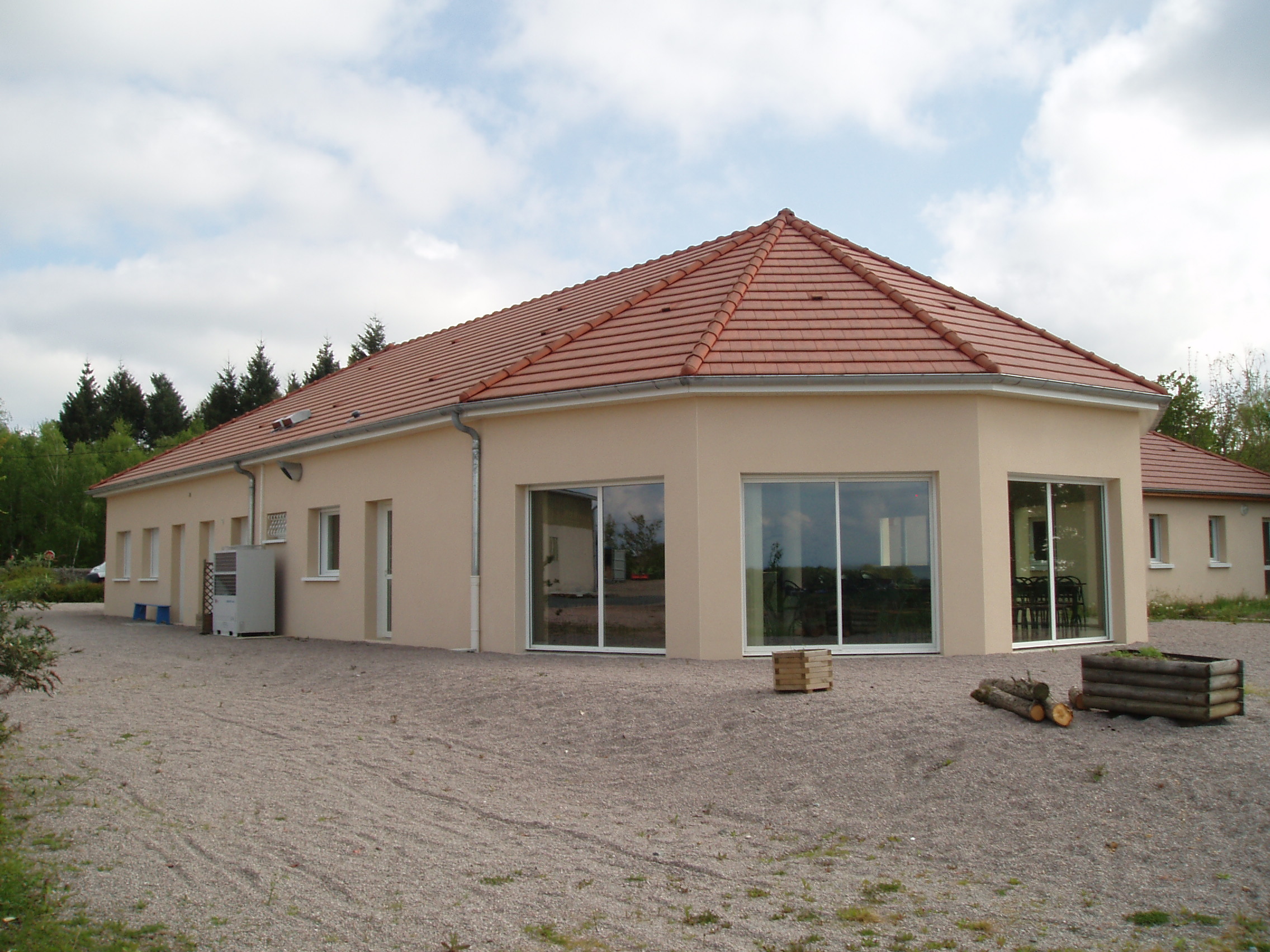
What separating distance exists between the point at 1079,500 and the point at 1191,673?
6.35 metres

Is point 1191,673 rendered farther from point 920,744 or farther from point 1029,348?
point 1029,348

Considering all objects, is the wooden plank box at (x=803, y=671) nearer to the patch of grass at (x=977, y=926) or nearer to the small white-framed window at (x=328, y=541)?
the patch of grass at (x=977, y=926)

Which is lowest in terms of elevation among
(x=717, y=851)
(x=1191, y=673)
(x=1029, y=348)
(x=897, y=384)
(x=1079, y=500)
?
(x=717, y=851)

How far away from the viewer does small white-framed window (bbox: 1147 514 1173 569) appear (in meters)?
23.1

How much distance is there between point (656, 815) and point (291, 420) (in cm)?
1565

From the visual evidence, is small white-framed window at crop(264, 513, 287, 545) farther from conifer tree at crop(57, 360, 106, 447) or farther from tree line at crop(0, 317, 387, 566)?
conifer tree at crop(57, 360, 106, 447)

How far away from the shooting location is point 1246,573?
24.3m

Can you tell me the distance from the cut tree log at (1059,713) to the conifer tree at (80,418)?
208ft

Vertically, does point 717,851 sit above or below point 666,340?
below

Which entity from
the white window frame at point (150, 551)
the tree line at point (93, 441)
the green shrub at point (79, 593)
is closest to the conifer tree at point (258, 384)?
the tree line at point (93, 441)

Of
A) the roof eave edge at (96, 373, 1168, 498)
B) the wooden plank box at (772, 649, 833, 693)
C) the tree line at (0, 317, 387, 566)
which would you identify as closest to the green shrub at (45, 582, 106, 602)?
the tree line at (0, 317, 387, 566)

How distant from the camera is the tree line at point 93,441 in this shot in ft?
160

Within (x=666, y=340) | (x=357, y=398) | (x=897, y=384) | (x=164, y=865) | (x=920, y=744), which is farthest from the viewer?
(x=357, y=398)

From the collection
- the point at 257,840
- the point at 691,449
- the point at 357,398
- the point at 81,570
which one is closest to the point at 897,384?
the point at 691,449
